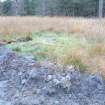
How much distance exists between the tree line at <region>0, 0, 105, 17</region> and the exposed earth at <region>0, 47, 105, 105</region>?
15.6 metres

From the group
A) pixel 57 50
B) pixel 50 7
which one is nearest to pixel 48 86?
pixel 57 50

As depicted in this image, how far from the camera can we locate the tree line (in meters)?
21.3

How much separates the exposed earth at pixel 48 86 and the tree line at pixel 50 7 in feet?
51.1

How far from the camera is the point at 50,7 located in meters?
23.3

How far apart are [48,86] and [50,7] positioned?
20.4 meters

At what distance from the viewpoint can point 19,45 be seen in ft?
15.9

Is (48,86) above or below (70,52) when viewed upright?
below

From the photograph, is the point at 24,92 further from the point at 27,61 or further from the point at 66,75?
the point at 27,61

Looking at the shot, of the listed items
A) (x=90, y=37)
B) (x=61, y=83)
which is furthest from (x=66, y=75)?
(x=90, y=37)

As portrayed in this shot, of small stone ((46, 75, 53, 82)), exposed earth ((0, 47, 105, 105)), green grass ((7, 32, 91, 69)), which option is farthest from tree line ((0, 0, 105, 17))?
small stone ((46, 75, 53, 82))

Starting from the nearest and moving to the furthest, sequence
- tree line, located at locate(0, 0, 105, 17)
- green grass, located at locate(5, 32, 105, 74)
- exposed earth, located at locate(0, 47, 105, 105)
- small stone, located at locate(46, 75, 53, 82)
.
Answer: exposed earth, located at locate(0, 47, 105, 105) → small stone, located at locate(46, 75, 53, 82) → green grass, located at locate(5, 32, 105, 74) → tree line, located at locate(0, 0, 105, 17)

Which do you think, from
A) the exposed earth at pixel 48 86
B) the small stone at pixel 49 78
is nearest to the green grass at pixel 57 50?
Answer: the exposed earth at pixel 48 86

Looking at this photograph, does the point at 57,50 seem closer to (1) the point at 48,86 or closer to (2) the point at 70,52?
(2) the point at 70,52

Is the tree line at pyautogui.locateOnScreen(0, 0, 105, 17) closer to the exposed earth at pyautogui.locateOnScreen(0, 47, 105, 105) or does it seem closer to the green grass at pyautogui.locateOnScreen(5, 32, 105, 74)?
the green grass at pyautogui.locateOnScreen(5, 32, 105, 74)
